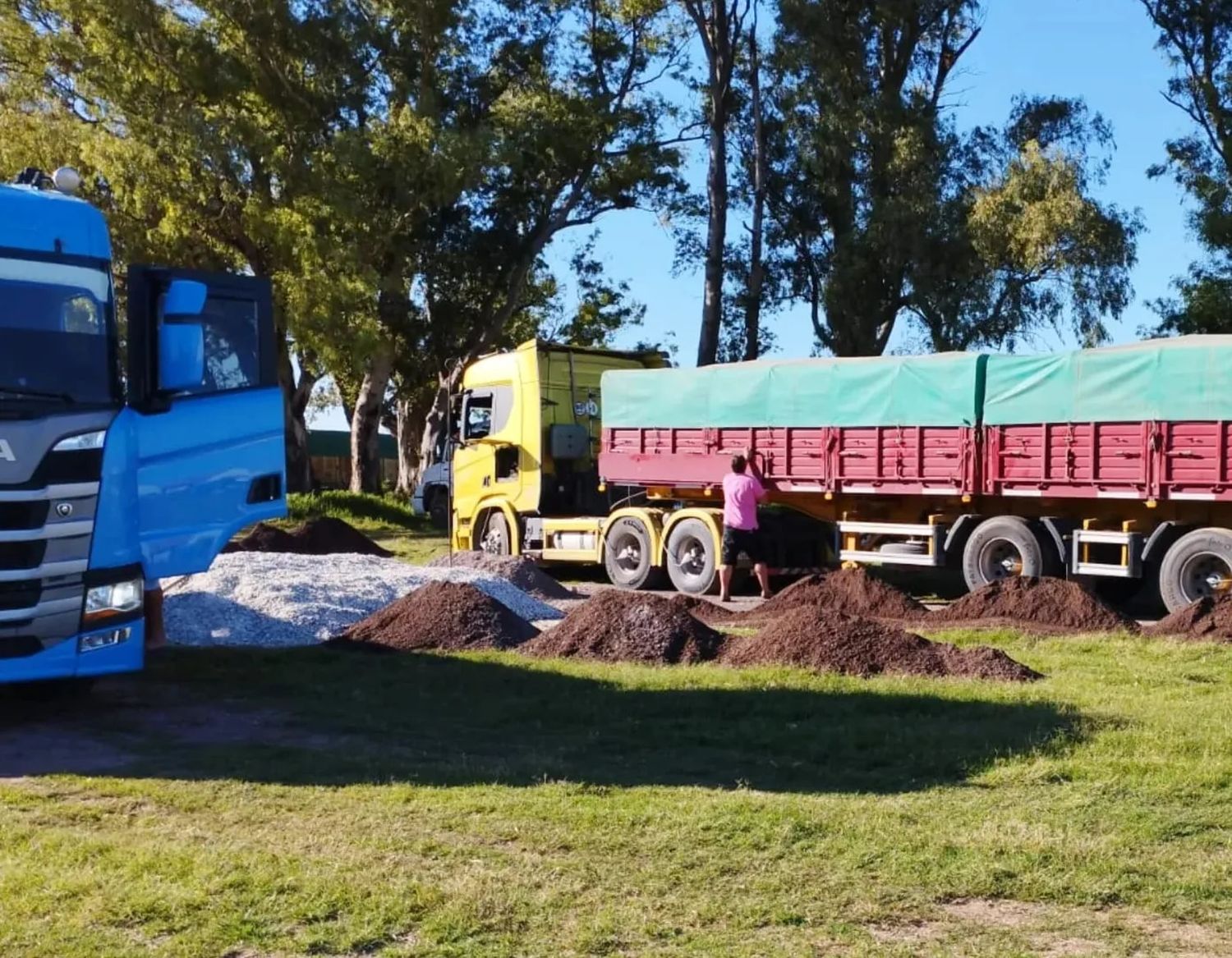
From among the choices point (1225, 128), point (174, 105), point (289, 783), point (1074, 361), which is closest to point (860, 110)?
point (1225, 128)

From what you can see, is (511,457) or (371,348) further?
(371,348)

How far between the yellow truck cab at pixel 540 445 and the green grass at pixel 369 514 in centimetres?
917

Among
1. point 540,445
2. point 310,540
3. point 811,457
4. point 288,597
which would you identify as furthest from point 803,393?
point 310,540

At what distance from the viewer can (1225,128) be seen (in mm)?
36688

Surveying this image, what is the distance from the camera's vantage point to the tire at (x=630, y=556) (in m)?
21.0

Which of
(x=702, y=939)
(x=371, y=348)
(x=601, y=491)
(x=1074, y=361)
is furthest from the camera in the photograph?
(x=371, y=348)

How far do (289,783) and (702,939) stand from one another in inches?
128

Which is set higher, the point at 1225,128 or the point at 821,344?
the point at 1225,128

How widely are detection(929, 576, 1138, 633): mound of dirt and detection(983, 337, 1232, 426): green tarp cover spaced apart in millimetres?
2281

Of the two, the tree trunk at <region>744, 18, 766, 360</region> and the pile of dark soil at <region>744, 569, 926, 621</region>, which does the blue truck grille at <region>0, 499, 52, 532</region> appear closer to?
the pile of dark soil at <region>744, 569, 926, 621</region>

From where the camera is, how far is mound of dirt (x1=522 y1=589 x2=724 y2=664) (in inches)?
486

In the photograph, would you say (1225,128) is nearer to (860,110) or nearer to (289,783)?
(860,110)

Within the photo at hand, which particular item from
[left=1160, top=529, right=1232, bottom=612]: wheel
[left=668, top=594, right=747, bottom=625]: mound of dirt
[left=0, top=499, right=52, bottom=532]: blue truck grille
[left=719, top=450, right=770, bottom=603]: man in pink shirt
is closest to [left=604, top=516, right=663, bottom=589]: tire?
[left=719, top=450, right=770, bottom=603]: man in pink shirt

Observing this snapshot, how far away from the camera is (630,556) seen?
2142 cm
